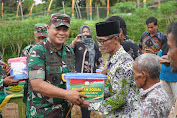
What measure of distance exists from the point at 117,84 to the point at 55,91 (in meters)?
0.71

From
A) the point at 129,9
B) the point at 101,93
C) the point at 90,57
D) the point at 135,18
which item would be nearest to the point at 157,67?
the point at 101,93

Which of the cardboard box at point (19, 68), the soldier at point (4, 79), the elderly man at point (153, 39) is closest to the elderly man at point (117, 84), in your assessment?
the cardboard box at point (19, 68)

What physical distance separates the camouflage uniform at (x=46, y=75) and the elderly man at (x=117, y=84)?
1.69 feet

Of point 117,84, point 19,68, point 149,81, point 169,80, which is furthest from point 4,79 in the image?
point 169,80

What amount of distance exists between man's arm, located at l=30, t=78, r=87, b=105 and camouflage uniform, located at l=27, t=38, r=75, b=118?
100 millimetres

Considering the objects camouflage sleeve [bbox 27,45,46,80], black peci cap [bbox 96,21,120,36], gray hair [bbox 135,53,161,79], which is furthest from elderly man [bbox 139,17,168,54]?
camouflage sleeve [bbox 27,45,46,80]

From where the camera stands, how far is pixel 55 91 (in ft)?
8.30

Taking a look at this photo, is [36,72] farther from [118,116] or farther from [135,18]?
[135,18]

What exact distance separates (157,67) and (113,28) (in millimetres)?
710

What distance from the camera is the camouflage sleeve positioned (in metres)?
2.62

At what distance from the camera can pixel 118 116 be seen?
2506 millimetres

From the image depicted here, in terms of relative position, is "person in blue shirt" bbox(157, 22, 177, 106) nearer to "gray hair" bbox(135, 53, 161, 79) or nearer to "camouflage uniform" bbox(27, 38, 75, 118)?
"gray hair" bbox(135, 53, 161, 79)

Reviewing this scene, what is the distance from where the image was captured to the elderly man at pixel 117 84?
7.79 ft

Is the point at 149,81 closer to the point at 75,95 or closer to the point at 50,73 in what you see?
the point at 75,95
